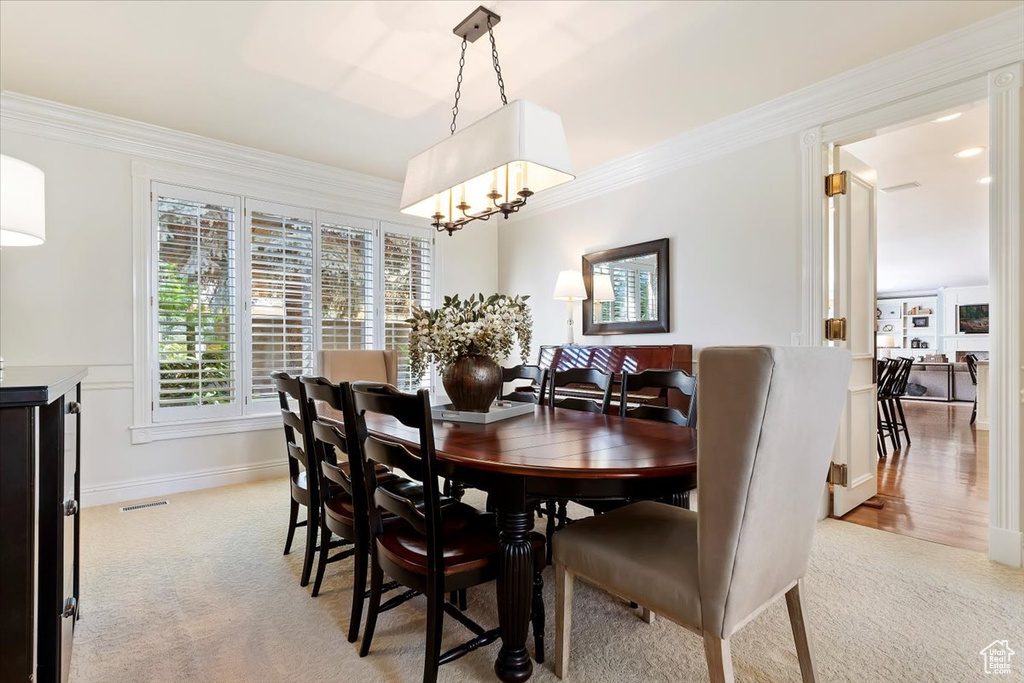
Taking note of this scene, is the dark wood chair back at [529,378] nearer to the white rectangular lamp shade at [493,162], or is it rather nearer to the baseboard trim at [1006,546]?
the white rectangular lamp shade at [493,162]

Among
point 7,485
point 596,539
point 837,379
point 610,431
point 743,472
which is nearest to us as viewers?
point 7,485

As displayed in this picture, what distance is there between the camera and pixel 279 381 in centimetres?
228

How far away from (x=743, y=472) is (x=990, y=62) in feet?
9.37

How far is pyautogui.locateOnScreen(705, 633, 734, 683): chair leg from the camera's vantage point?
1174 mm

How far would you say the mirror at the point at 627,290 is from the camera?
3.95m

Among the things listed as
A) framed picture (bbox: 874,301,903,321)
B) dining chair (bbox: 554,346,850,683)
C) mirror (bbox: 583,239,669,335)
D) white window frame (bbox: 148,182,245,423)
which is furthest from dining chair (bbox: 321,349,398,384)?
framed picture (bbox: 874,301,903,321)

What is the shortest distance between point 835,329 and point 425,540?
2792 mm

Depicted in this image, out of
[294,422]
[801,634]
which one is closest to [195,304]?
[294,422]

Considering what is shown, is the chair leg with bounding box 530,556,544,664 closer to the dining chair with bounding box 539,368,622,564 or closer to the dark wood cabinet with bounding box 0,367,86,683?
the dining chair with bounding box 539,368,622,564

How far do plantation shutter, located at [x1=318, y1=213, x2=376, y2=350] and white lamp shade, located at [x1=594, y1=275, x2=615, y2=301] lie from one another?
2.09 meters

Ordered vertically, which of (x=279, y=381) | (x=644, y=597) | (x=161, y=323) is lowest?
(x=644, y=597)

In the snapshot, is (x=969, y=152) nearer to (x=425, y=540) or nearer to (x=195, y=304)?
(x=425, y=540)

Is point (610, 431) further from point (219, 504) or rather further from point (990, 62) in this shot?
point (219, 504)

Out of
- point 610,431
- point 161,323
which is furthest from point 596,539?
point 161,323
